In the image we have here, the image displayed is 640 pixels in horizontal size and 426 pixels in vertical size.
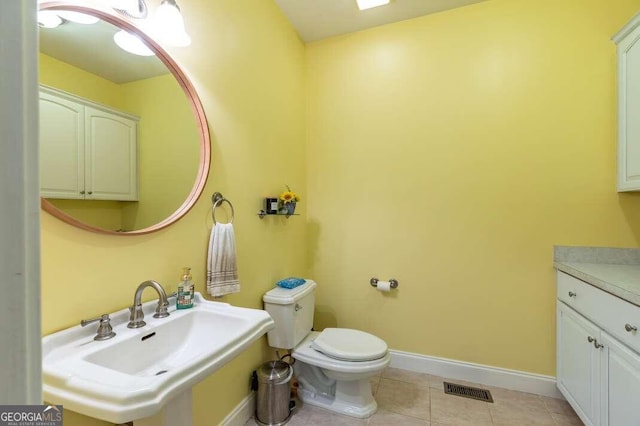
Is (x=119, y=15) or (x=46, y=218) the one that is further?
(x=119, y=15)

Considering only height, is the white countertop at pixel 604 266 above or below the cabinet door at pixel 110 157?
below

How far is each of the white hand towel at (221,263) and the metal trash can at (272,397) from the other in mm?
604

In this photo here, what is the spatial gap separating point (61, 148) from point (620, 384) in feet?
7.62

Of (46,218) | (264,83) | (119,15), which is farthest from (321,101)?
(46,218)

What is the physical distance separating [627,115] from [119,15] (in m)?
2.54

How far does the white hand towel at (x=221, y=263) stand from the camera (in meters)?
1.39

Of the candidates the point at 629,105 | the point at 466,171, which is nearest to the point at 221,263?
the point at 466,171

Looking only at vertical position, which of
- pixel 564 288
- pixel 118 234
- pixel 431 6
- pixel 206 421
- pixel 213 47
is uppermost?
pixel 431 6

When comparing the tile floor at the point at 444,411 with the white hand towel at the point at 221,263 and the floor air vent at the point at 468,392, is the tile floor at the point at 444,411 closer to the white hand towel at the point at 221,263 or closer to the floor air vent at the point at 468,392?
the floor air vent at the point at 468,392

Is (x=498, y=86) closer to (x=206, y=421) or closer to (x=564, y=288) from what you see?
(x=564, y=288)

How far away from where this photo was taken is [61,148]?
891mm

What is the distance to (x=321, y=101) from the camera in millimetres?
2498

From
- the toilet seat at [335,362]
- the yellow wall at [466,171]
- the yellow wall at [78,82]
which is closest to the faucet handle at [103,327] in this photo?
the yellow wall at [78,82]

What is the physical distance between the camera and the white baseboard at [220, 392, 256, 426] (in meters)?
1.52
